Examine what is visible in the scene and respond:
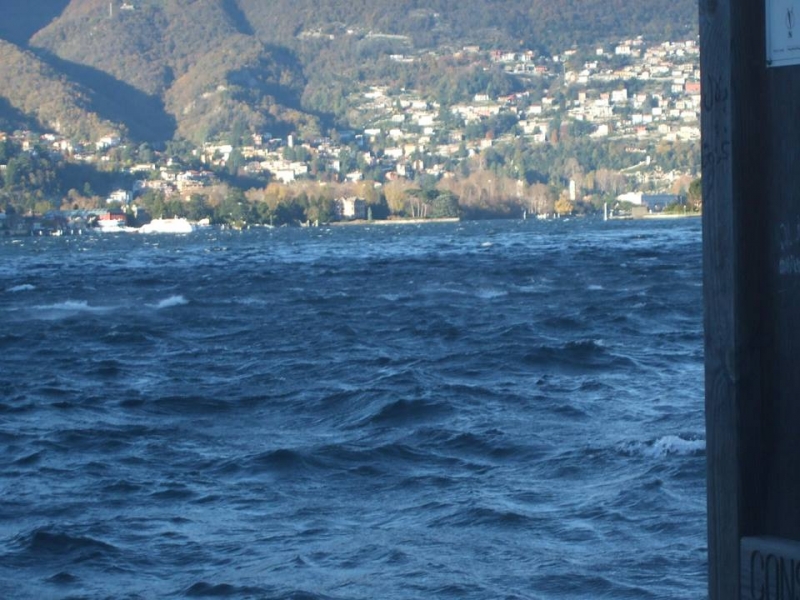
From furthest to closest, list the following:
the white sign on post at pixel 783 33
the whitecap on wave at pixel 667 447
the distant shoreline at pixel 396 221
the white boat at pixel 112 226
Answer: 1. the distant shoreline at pixel 396 221
2. the white boat at pixel 112 226
3. the whitecap on wave at pixel 667 447
4. the white sign on post at pixel 783 33

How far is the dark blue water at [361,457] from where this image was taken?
802cm

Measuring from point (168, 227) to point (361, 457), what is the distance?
126968mm

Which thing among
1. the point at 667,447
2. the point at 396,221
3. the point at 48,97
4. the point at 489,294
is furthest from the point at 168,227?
the point at 667,447

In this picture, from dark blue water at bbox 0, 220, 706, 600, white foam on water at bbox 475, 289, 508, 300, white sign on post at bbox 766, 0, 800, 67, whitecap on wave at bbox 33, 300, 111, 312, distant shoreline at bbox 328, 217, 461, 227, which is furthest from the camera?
distant shoreline at bbox 328, 217, 461, 227

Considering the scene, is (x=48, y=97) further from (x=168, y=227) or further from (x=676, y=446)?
(x=676, y=446)

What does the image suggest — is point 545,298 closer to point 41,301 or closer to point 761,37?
point 41,301

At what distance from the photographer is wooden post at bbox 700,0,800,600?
2498mm

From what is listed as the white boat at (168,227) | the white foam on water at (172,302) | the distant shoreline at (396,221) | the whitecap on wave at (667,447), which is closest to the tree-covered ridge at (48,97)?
the white boat at (168,227)

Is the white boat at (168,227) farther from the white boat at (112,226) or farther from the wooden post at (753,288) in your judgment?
the wooden post at (753,288)

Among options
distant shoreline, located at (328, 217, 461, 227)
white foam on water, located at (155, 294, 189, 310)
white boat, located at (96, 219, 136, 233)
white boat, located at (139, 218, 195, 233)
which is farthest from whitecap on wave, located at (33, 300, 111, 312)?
distant shoreline, located at (328, 217, 461, 227)

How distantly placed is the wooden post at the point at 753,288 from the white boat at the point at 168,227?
133 metres

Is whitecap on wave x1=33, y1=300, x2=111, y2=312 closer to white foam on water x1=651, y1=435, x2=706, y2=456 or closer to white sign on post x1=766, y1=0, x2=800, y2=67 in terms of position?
white foam on water x1=651, y1=435, x2=706, y2=456

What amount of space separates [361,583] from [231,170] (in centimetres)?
17238

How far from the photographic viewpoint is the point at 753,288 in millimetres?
2539
